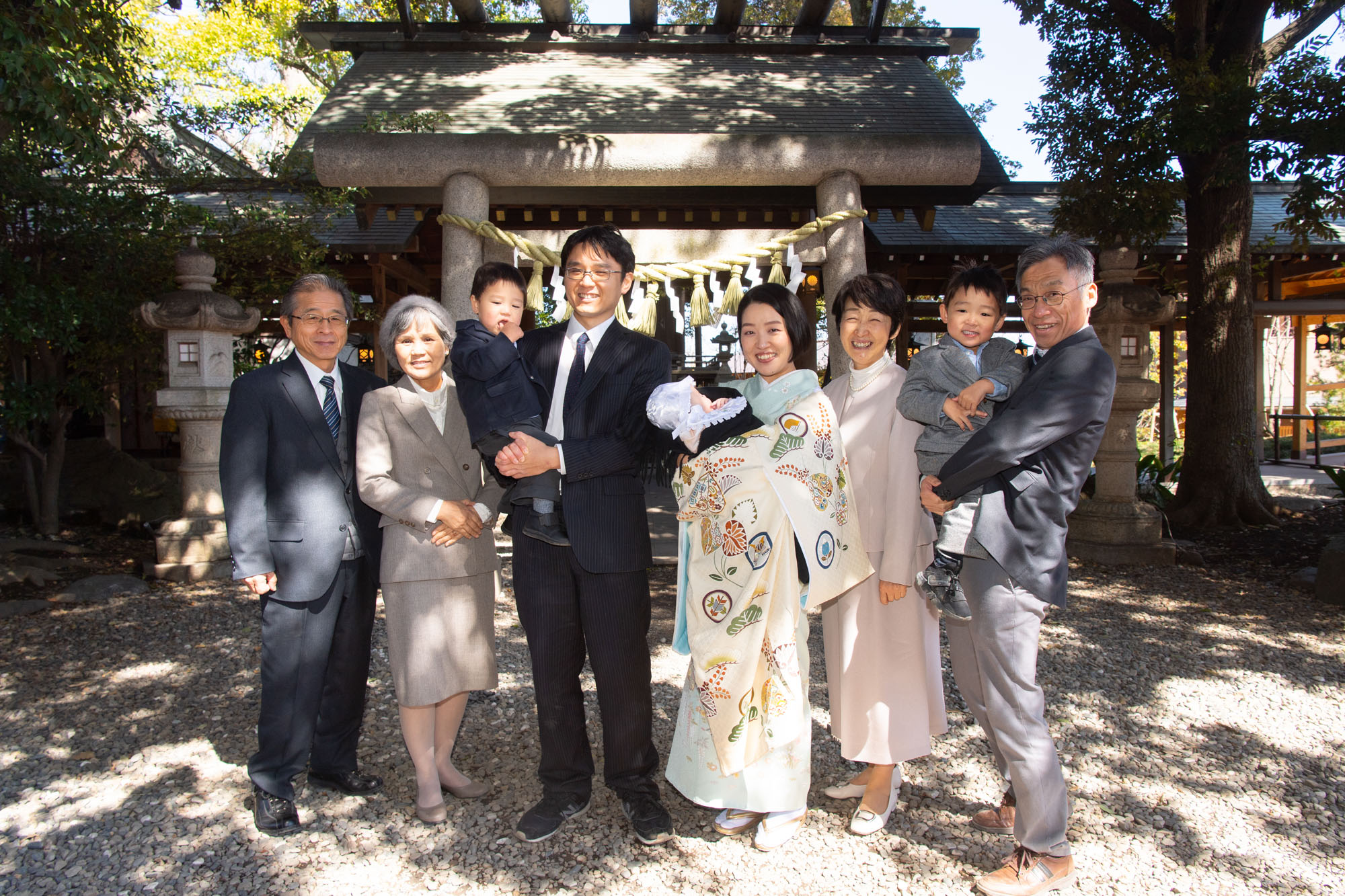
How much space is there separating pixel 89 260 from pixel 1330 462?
16.3 m

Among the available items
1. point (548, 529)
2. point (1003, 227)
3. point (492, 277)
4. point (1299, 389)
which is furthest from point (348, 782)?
point (1299, 389)

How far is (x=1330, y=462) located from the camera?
1286 centimetres

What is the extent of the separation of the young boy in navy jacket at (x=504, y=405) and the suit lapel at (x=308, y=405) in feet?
1.67

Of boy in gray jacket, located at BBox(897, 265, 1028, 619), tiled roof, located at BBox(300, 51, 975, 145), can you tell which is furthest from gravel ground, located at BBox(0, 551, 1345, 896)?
tiled roof, located at BBox(300, 51, 975, 145)

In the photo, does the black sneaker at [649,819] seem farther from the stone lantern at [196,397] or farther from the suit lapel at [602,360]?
the stone lantern at [196,397]

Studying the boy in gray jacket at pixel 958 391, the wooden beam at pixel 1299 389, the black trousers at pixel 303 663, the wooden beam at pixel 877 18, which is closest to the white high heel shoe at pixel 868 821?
the boy in gray jacket at pixel 958 391

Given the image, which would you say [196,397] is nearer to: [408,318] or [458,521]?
[408,318]

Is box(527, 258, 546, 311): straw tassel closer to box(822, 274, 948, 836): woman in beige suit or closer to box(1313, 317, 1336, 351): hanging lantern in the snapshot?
box(822, 274, 948, 836): woman in beige suit

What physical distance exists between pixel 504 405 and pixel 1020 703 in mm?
1659

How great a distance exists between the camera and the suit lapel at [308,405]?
2.71 metres

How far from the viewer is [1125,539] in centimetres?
654

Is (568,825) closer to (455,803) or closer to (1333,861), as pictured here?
(455,803)

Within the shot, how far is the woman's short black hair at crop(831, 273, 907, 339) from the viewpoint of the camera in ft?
8.42

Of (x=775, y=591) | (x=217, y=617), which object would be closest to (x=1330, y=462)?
(x=775, y=591)
